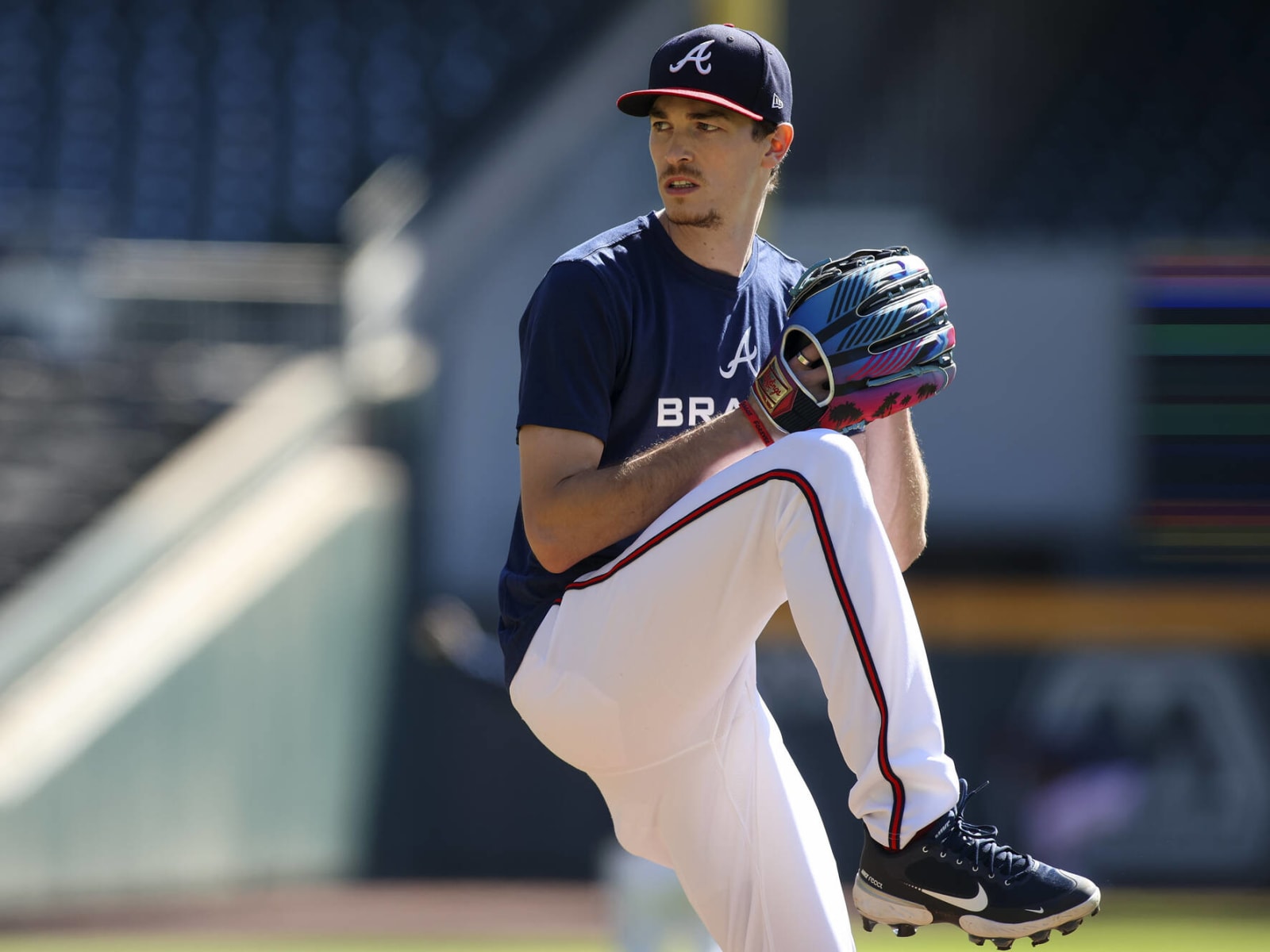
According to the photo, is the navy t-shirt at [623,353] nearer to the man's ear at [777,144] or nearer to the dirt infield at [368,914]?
the man's ear at [777,144]

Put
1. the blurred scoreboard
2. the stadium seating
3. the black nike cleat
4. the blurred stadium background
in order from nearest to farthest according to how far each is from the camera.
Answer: the black nike cleat → the blurred stadium background → the blurred scoreboard → the stadium seating

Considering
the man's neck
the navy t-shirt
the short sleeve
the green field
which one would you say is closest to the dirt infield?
the green field

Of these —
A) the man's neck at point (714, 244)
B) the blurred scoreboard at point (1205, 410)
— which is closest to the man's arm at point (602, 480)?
the man's neck at point (714, 244)

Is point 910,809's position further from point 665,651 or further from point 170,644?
point 170,644

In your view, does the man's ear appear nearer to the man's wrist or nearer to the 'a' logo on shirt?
the 'a' logo on shirt

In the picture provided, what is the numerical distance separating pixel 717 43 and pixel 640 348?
520mm

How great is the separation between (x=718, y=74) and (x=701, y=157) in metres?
0.14

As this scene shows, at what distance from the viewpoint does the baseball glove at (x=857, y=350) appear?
271 centimetres

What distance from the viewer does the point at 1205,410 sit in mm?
8852

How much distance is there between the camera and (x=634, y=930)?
5.41m

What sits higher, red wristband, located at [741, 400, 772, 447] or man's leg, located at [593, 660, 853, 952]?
red wristband, located at [741, 400, 772, 447]

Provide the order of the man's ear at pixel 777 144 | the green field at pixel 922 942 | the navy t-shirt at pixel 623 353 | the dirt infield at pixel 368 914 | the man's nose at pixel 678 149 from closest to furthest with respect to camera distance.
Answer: the navy t-shirt at pixel 623 353
the man's nose at pixel 678 149
the man's ear at pixel 777 144
the green field at pixel 922 942
the dirt infield at pixel 368 914

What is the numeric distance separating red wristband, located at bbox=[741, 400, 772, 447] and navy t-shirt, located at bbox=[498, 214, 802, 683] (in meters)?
0.21

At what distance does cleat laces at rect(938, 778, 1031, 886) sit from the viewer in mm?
2488
